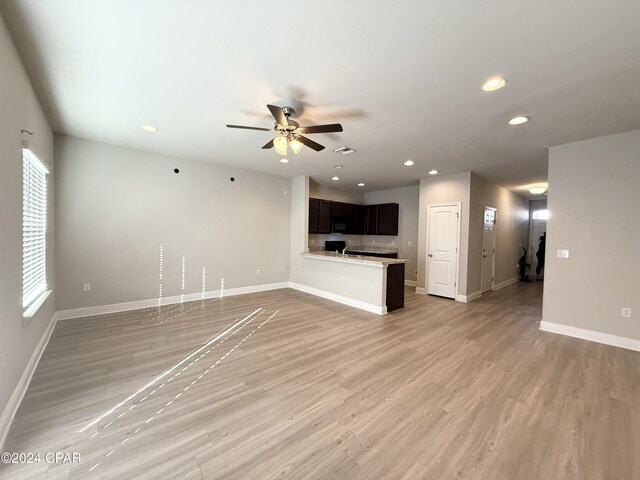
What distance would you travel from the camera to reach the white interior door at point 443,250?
5.62 m

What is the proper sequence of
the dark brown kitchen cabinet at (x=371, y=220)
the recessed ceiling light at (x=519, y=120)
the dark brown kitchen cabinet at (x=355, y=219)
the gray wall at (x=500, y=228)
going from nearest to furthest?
the recessed ceiling light at (x=519, y=120)
the gray wall at (x=500, y=228)
the dark brown kitchen cabinet at (x=355, y=219)
the dark brown kitchen cabinet at (x=371, y=220)

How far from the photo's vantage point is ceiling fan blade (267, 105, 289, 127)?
2357 mm

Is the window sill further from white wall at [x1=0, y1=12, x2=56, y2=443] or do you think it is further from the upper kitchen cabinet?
the upper kitchen cabinet

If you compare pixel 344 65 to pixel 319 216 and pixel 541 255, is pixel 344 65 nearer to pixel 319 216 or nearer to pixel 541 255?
pixel 319 216

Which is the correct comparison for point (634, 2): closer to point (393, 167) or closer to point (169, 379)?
point (393, 167)

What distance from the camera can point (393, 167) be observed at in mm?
5250

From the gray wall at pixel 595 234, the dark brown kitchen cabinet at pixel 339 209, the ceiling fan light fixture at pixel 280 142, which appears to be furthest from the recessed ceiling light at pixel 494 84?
the dark brown kitchen cabinet at pixel 339 209

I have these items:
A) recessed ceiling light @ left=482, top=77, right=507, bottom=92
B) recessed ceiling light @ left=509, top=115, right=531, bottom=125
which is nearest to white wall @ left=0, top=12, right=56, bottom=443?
recessed ceiling light @ left=482, top=77, right=507, bottom=92

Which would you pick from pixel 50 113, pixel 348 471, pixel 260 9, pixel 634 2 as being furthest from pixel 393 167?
pixel 50 113

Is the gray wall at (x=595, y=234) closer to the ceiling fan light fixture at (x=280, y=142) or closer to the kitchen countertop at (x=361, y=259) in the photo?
the kitchen countertop at (x=361, y=259)

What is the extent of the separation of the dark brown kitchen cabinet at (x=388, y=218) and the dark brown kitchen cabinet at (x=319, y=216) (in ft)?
5.55

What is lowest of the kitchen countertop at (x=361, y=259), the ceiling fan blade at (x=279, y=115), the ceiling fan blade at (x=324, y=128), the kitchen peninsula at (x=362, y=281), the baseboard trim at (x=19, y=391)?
the baseboard trim at (x=19, y=391)

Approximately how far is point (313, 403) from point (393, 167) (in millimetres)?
4491

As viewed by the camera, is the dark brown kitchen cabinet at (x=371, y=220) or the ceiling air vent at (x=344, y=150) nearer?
the ceiling air vent at (x=344, y=150)
